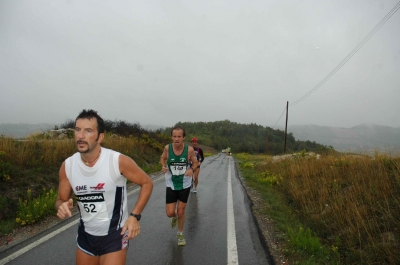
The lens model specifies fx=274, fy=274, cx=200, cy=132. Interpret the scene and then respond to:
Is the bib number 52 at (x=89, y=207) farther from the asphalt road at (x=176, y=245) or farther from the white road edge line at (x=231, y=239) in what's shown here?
the white road edge line at (x=231, y=239)

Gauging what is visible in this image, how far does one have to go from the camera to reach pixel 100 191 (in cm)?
255

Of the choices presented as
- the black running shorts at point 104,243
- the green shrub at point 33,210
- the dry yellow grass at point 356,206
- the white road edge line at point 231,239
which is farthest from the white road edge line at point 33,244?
the dry yellow grass at point 356,206

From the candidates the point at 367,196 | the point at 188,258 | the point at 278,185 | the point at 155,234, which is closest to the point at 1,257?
the point at 155,234

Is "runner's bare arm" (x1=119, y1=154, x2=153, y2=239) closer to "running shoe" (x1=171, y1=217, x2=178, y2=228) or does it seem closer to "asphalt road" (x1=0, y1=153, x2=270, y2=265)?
"asphalt road" (x1=0, y1=153, x2=270, y2=265)

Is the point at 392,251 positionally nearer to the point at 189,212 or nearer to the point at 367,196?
the point at 367,196

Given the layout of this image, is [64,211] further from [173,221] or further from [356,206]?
[356,206]

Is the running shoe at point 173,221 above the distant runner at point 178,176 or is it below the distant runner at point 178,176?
below

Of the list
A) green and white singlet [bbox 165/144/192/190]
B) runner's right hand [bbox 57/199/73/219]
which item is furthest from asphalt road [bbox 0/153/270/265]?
runner's right hand [bbox 57/199/73/219]

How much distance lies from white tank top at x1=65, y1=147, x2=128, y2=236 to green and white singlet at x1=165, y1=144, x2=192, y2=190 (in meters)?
2.35

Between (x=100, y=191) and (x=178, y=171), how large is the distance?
8.31 ft

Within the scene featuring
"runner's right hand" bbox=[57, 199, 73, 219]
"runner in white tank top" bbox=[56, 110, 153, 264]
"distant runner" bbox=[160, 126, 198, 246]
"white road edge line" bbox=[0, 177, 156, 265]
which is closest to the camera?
"runner's right hand" bbox=[57, 199, 73, 219]

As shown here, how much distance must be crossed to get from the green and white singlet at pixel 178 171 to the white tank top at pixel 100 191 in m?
2.35

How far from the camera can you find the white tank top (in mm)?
2531

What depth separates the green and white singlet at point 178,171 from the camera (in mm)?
5009
